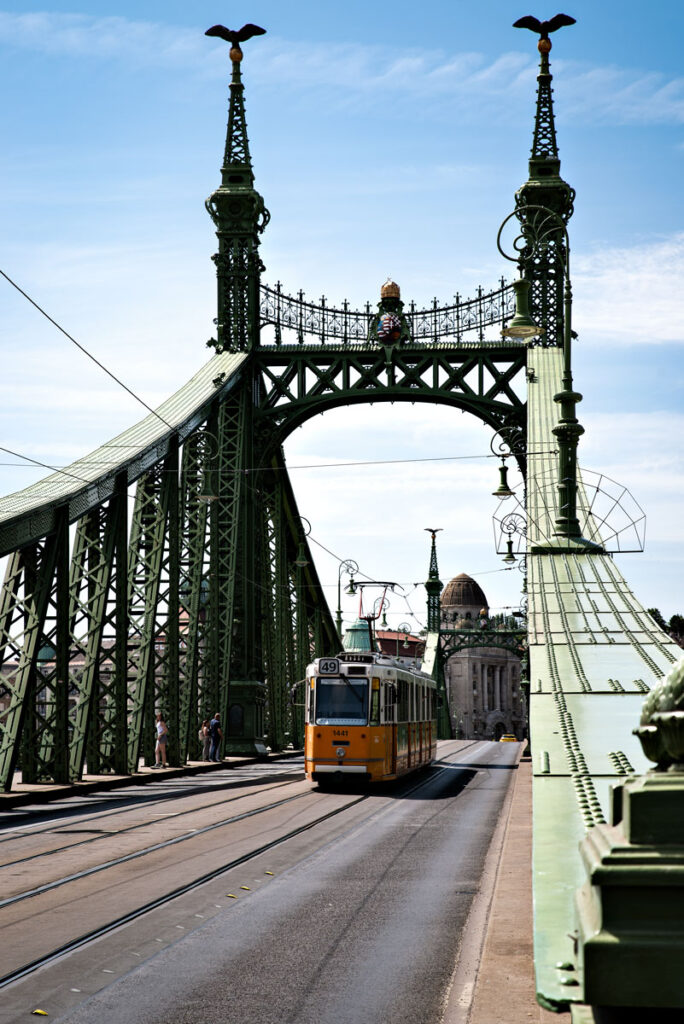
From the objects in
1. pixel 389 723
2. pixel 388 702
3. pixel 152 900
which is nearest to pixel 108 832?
pixel 152 900

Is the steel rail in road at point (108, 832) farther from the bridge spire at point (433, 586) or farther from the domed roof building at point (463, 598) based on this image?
the domed roof building at point (463, 598)

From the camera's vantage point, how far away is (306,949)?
9.17 meters

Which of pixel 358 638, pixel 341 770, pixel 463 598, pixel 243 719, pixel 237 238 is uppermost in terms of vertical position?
pixel 463 598

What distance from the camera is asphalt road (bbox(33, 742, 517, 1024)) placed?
735 cm

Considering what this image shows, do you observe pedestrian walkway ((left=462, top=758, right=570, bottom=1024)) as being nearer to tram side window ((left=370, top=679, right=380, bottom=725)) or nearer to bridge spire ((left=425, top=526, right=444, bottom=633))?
tram side window ((left=370, top=679, right=380, bottom=725))

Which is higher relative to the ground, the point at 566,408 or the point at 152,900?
the point at 566,408

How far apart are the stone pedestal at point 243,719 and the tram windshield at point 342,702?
12611mm

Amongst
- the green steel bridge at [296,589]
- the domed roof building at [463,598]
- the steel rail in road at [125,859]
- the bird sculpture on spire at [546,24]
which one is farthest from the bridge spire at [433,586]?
the domed roof building at [463,598]

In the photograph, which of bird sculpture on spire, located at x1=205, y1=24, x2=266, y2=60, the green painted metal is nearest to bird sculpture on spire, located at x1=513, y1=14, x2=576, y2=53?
bird sculpture on spire, located at x1=205, y1=24, x2=266, y2=60

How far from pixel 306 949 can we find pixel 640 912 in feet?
21.3

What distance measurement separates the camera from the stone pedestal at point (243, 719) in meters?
38.9

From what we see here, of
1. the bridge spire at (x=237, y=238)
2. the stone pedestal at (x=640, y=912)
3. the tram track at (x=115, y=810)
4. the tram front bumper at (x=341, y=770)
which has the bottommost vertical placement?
the tram track at (x=115, y=810)

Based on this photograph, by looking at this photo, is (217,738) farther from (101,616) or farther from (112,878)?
(112,878)

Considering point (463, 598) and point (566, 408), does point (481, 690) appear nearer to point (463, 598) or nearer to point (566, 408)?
point (463, 598)
